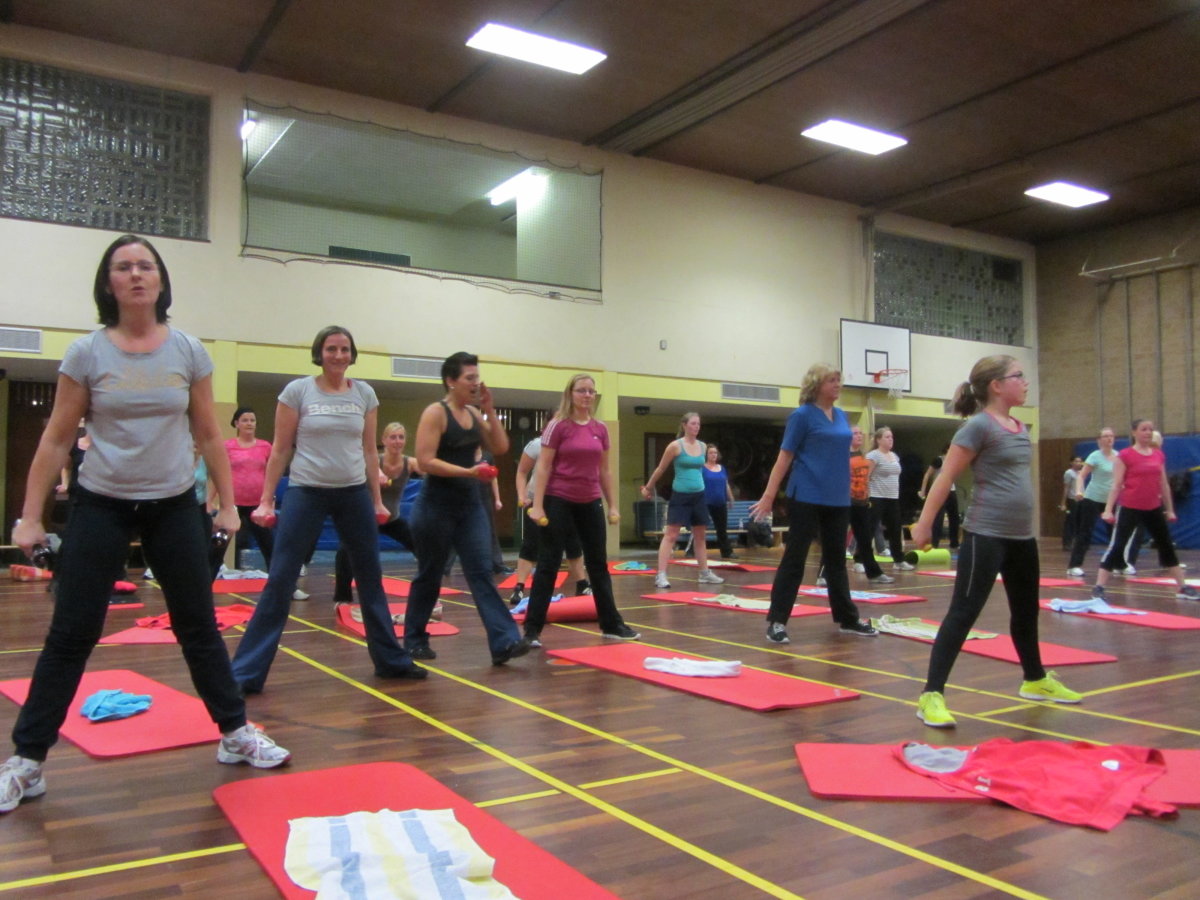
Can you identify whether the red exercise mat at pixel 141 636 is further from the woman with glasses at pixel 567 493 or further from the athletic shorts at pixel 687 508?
the athletic shorts at pixel 687 508

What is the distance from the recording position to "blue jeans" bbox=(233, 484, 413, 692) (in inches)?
150

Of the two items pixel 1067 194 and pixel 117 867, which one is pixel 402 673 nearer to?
pixel 117 867

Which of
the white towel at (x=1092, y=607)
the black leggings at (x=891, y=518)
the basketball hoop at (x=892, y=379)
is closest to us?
the white towel at (x=1092, y=607)

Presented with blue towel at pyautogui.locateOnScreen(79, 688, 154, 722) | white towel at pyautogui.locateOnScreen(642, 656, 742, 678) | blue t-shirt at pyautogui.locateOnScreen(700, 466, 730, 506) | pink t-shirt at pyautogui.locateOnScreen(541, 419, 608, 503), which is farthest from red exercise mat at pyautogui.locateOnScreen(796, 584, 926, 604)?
blue towel at pyautogui.locateOnScreen(79, 688, 154, 722)

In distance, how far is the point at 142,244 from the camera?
2.70 m

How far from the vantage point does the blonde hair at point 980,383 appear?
3.72 metres

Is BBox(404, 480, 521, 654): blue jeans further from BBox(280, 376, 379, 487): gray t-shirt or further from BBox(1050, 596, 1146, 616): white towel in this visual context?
BBox(1050, 596, 1146, 616): white towel

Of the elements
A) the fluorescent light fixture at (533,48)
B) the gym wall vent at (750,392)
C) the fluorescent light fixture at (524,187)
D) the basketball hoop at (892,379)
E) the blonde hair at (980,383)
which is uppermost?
the fluorescent light fixture at (533,48)

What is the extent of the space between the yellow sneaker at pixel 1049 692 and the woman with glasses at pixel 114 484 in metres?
3.12

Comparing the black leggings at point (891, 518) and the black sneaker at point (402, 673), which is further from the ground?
the black leggings at point (891, 518)

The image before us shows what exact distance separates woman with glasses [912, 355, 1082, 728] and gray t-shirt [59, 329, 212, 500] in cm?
256

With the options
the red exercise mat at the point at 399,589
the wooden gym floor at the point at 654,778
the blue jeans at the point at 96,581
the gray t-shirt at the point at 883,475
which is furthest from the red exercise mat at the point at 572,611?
the gray t-shirt at the point at 883,475

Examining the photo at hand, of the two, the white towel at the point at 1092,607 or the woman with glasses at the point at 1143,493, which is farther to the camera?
the woman with glasses at the point at 1143,493

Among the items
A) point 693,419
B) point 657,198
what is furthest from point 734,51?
point 693,419
